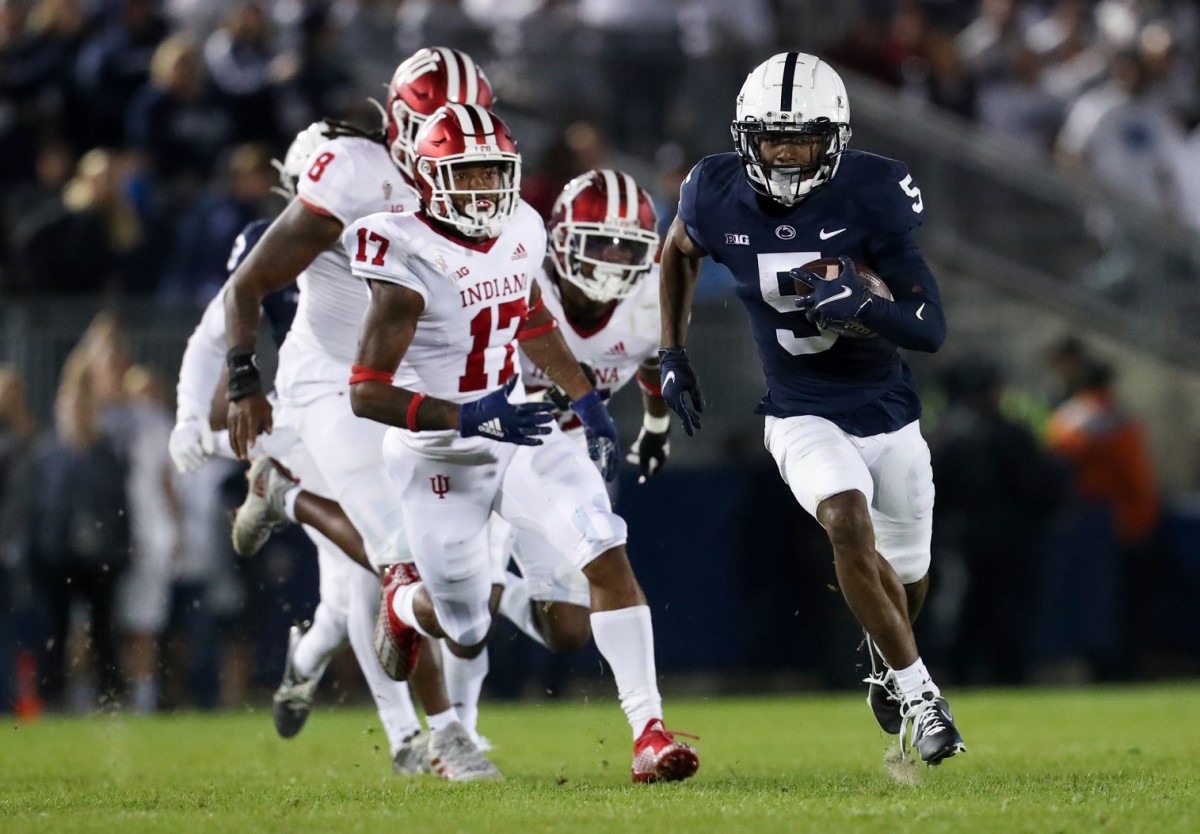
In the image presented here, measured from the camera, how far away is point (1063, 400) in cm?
1345

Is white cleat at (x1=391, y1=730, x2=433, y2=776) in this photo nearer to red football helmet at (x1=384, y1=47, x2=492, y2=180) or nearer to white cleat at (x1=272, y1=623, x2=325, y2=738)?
white cleat at (x1=272, y1=623, x2=325, y2=738)

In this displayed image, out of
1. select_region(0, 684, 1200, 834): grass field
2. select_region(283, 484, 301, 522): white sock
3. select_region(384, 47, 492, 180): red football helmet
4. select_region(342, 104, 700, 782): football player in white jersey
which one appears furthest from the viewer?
select_region(283, 484, 301, 522): white sock

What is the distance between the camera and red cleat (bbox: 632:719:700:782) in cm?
659

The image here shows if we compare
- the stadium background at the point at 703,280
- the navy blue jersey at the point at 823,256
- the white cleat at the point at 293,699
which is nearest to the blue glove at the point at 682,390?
the navy blue jersey at the point at 823,256

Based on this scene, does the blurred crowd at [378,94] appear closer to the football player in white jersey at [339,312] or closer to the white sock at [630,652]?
the football player in white jersey at [339,312]

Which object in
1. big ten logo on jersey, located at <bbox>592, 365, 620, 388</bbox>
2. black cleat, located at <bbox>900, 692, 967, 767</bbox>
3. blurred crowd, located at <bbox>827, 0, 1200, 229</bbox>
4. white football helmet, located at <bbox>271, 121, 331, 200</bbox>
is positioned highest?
blurred crowd, located at <bbox>827, 0, 1200, 229</bbox>

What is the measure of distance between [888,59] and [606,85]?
7.70 feet

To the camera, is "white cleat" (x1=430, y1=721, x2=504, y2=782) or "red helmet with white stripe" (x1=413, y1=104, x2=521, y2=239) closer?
"red helmet with white stripe" (x1=413, y1=104, x2=521, y2=239)

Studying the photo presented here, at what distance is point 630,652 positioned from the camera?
6.76 m

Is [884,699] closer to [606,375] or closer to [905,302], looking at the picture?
[905,302]

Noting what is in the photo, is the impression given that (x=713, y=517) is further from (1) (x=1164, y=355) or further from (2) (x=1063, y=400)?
(1) (x=1164, y=355)

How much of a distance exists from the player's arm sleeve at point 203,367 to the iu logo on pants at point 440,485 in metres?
1.47

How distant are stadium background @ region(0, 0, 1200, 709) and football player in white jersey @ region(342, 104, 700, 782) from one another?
14.8 ft

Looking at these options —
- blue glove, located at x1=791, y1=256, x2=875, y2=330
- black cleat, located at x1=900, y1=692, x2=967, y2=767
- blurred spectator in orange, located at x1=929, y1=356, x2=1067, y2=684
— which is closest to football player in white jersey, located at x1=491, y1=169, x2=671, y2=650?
blue glove, located at x1=791, y1=256, x2=875, y2=330
